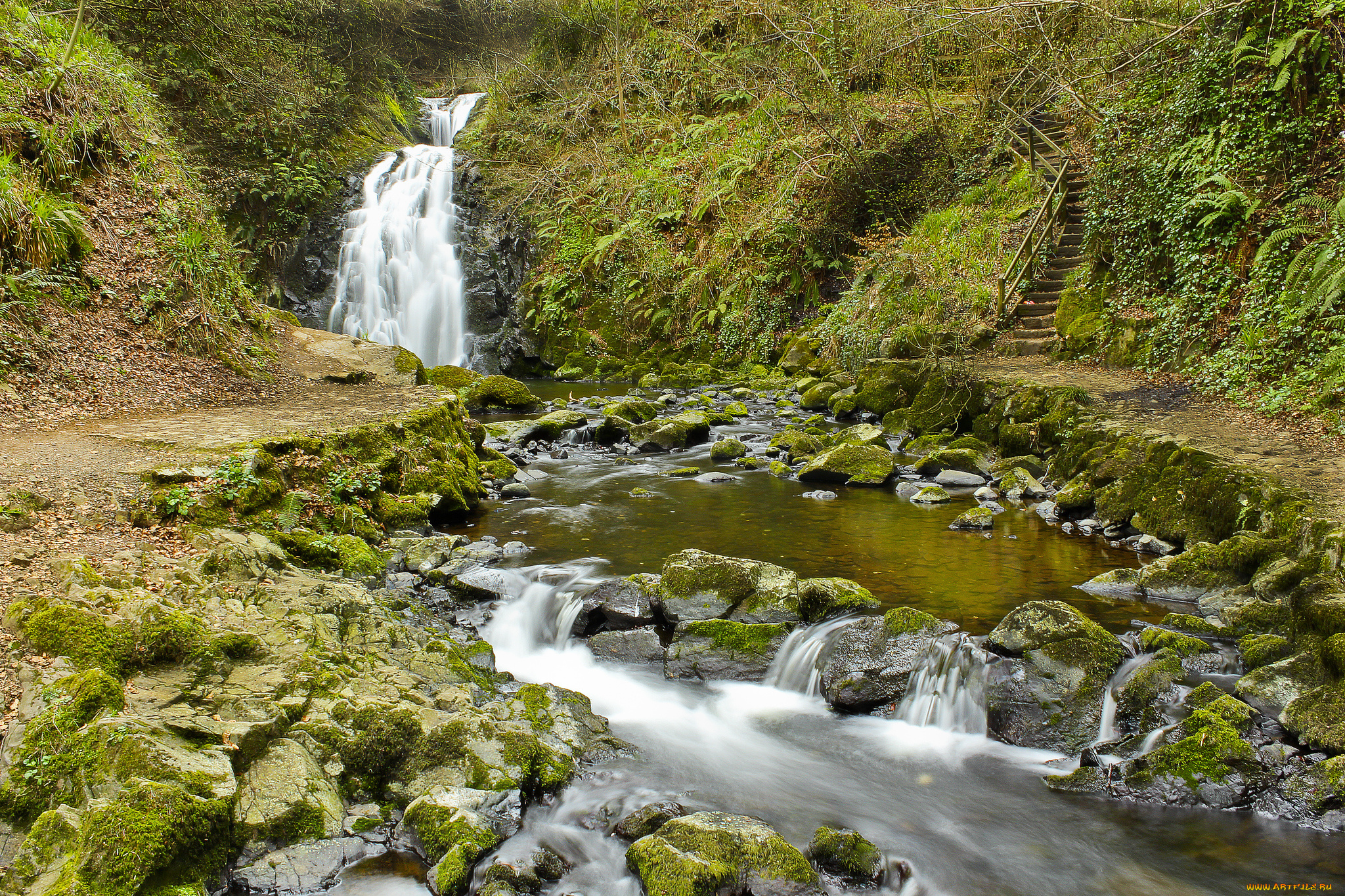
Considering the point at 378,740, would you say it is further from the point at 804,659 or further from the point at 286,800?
the point at 804,659

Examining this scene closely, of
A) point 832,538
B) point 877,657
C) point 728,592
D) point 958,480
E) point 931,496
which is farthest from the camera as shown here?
point 958,480

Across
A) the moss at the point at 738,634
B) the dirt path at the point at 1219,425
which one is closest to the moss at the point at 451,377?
the dirt path at the point at 1219,425

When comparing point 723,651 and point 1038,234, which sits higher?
point 1038,234

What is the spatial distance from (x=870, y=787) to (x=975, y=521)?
4227 millimetres

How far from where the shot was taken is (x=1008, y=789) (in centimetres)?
436

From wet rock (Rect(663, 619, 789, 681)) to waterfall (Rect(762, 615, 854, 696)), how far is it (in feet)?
0.20

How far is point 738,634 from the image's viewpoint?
18.8 ft

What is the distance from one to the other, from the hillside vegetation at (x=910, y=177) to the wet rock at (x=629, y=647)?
22.6 ft

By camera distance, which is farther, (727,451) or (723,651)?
(727,451)

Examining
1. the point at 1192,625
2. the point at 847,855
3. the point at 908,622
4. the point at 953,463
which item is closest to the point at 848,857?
A: the point at 847,855

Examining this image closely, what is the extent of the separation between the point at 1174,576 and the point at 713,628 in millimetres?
3722

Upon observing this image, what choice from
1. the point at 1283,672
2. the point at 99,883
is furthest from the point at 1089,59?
the point at 99,883

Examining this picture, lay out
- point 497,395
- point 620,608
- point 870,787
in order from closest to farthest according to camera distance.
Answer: point 870,787
point 620,608
point 497,395

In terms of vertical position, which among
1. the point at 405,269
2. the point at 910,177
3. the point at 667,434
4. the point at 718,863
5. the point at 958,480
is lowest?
the point at 718,863
